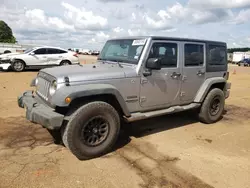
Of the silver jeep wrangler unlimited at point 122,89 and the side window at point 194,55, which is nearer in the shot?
the silver jeep wrangler unlimited at point 122,89

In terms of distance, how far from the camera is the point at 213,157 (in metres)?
4.21

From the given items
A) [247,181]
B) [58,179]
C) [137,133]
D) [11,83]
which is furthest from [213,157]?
[11,83]

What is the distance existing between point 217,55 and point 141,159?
3.42 m

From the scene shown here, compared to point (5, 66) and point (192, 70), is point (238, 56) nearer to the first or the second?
point (5, 66)

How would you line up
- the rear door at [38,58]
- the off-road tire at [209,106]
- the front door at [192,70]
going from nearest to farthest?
the front door at [192,70] → the off-road tire at [209,106] → the rear door at [38,58]

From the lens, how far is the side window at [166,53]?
4.70m

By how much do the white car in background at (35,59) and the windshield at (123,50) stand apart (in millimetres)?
9890

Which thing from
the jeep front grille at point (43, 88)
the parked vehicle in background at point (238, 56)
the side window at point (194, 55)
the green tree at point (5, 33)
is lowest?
the jeep front grille at point (43, 88)

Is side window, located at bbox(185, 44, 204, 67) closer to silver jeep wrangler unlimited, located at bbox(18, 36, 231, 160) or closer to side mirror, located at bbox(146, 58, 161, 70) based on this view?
silver jeep wrangler unlimited, located at bbox(18, 36, 231, 160)

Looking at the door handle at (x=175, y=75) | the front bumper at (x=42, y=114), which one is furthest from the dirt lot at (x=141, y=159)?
the door handle at (x=175, y=75)

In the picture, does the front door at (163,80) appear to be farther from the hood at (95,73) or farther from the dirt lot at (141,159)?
the dirt lot at (141,159)

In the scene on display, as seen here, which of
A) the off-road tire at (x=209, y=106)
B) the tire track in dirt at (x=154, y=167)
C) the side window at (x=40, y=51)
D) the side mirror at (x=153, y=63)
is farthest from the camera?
the side window at (x=40, y=51)

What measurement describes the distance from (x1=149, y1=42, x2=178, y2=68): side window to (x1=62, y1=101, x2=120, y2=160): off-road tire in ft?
4.47

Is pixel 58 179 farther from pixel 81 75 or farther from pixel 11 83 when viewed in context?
pixel 11 83
